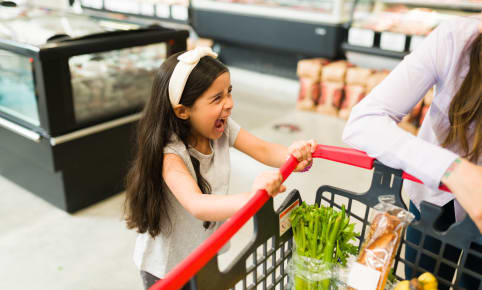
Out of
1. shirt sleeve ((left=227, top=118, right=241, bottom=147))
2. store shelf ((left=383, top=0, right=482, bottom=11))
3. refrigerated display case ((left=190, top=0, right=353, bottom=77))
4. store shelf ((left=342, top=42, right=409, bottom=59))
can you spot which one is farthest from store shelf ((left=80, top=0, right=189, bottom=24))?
shirt sleeve ((left=227, top=118, right=241, bottom=147))

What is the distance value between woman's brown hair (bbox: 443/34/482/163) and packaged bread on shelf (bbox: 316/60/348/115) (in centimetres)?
353

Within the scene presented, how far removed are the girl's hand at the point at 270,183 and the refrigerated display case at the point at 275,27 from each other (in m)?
3.79

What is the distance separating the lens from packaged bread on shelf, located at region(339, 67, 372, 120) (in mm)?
4410

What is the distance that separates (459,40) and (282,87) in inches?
177

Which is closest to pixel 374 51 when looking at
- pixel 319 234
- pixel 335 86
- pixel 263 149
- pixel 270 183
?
pixel 335 86

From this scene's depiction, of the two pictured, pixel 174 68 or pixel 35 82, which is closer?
pixel 174 68

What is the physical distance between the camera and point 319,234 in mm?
1061

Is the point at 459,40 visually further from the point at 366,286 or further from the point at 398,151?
the point at 366,286

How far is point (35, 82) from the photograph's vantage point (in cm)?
246

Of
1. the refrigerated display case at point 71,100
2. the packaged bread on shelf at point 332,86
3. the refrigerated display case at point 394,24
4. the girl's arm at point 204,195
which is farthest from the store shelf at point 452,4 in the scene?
the girl's arm at point 204,195

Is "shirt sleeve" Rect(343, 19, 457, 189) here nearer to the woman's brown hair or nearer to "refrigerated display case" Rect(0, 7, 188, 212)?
the woman's brown hair

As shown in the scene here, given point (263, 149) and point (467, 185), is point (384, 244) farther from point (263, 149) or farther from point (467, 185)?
point (263, 149)

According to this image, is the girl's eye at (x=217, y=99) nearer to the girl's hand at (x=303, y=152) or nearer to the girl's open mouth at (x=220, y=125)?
the girl's open mouth at (x=220, y=125)

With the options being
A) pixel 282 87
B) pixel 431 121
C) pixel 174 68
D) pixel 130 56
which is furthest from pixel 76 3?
pixel 431 121
